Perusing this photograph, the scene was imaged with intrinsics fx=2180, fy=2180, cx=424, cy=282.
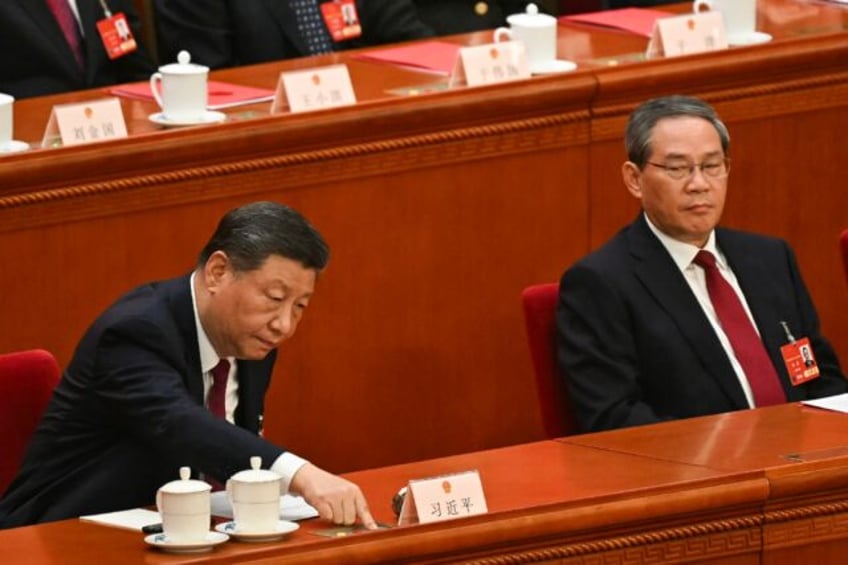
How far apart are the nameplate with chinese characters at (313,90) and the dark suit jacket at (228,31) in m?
1.01

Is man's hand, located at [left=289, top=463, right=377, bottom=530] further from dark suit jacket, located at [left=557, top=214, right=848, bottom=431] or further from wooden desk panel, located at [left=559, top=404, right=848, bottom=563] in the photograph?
dark suit jacket, located at [left=557, top=214, right=848, bottom=431]

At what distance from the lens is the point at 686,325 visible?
3986 millimetres

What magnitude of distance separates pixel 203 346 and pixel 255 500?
1.76ft

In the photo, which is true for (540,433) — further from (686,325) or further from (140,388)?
(140,388)

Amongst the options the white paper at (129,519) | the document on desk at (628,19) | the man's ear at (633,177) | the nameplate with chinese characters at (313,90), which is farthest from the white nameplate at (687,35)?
the white paper at (129,519)

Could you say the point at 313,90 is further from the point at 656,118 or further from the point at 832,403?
the point at 832,403

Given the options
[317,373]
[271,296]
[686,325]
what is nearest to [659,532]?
[271,296]

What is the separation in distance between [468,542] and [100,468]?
0.70m

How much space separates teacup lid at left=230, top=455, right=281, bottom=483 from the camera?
2.88m

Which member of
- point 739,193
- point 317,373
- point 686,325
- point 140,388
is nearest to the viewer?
point 140,388

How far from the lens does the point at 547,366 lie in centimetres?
396

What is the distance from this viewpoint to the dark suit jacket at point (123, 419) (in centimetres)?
321

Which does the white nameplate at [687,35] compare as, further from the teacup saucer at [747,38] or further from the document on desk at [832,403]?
the document on desk at [832,403]

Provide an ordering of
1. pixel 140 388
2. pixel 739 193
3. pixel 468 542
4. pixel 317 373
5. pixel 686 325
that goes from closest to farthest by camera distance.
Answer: pixel 468 542
pixel 140 388
pixel 686 325
pixel 317 373
pixel 739 193
